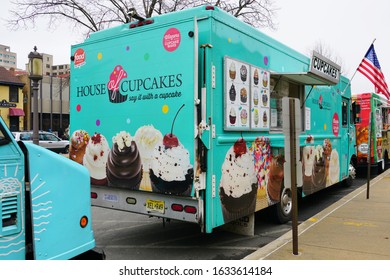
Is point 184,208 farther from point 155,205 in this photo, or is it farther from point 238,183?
point 238,183

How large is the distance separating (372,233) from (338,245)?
103cm

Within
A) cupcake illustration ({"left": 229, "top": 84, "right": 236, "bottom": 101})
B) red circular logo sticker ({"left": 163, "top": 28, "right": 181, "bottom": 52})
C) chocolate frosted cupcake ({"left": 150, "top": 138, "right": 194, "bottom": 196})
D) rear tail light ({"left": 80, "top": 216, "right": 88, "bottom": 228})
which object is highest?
red circular logo sticker ({"left": 163, "top": 28, "right": 181, "bottom": 52})

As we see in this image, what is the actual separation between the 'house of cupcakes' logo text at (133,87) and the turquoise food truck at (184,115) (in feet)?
0.05

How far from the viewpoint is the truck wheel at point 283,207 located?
6652 mm

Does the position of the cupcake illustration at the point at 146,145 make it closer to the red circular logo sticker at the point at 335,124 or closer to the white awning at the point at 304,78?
the white awning at the point at 304,78

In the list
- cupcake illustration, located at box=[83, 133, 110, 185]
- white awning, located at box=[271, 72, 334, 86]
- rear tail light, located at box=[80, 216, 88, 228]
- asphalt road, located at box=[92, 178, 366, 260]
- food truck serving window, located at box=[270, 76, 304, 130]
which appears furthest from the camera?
food truck serving window, located at box=[270, 76, 304, 130]

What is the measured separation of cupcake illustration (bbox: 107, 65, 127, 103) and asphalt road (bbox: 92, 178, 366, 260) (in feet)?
7.40

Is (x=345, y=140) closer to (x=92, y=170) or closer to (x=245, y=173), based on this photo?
(x=245, y=173)

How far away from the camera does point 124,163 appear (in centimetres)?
531

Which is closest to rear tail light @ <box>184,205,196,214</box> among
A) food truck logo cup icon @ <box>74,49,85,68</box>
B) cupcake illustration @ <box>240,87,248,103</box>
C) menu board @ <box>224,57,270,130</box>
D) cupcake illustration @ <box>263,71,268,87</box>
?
menu board @ <box>224,57,270,130</box>

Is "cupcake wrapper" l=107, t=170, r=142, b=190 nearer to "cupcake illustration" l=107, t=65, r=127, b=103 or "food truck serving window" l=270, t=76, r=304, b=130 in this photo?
"cupcake illustration" l=107, t=65, r=127, b=103

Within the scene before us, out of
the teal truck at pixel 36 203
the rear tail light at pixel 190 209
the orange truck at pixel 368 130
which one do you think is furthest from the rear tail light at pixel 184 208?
the orange truck at pixel 368 130

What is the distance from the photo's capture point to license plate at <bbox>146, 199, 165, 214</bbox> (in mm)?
4934

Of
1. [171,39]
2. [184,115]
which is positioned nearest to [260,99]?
[184,115]
